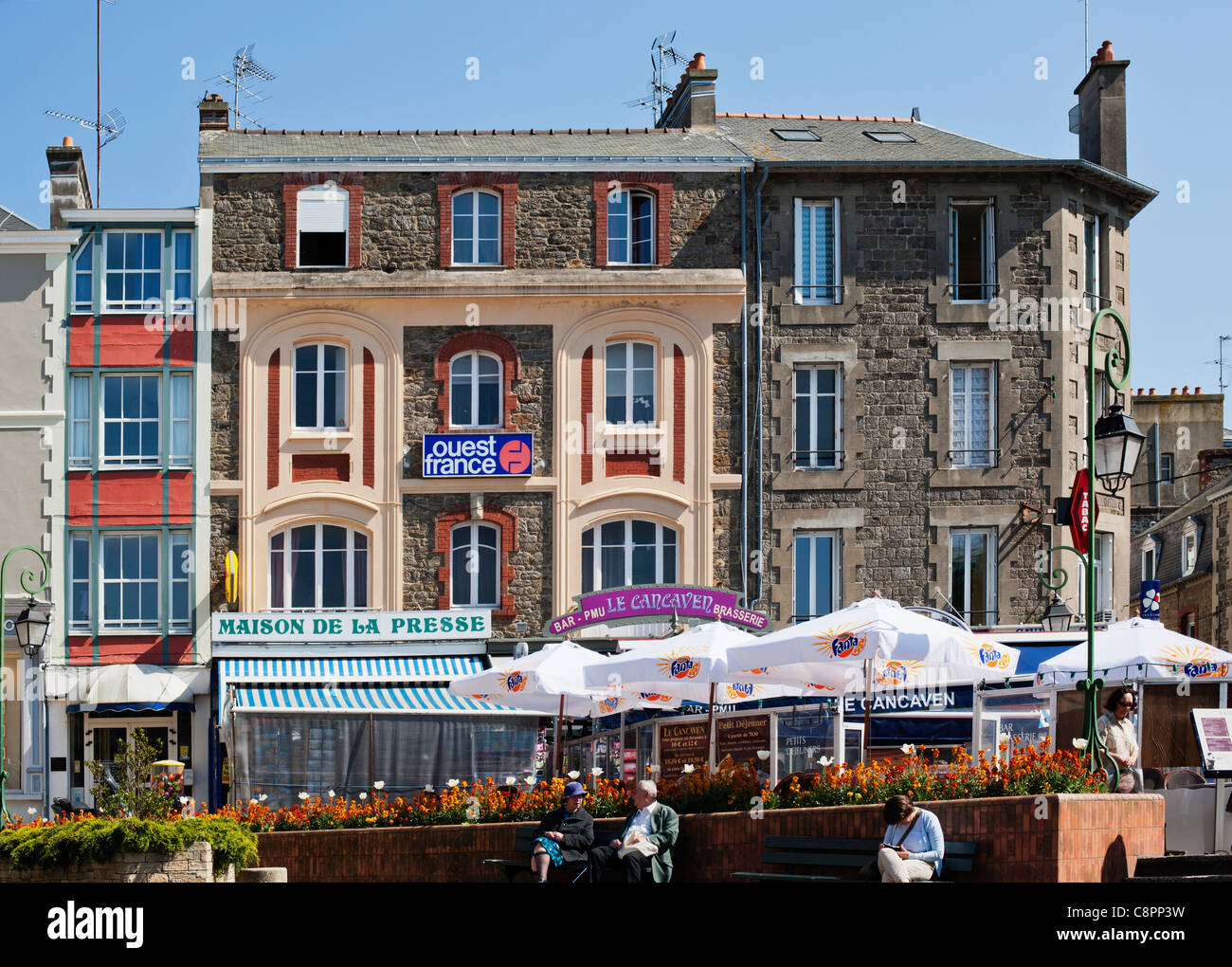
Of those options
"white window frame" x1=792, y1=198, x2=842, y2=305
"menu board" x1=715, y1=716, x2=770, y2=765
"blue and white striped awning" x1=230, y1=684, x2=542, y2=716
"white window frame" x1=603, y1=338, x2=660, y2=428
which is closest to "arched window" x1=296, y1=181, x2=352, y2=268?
"white window frame" x1=603, y1=338, x2=660, y2=428

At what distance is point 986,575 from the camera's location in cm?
2933

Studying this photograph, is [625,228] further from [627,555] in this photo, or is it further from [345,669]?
[345,669]

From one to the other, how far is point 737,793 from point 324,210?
57.3 feet

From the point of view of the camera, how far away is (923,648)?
15.3 meters

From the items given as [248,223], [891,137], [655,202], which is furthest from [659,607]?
[891,137]

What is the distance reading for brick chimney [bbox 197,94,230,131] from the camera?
103 feet

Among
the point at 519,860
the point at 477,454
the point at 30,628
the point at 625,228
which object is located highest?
the point at 625,228

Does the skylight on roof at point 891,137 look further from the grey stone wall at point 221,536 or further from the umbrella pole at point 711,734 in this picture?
the umbrella pole at point 711,734

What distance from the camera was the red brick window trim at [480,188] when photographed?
97.0ft

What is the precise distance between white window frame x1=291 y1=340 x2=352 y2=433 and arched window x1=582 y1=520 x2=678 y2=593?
15.6ft

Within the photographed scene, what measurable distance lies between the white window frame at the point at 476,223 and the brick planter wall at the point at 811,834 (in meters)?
14.1

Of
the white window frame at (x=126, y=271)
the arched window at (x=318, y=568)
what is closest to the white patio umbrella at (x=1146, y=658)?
the arched window at (x=318, y=568)
